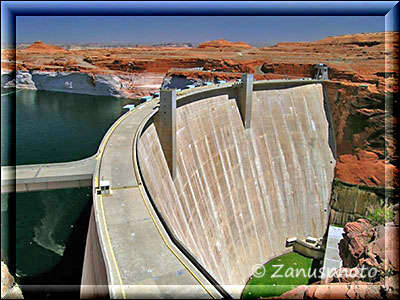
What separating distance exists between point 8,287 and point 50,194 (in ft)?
20.2

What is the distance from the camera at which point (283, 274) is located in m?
18.5

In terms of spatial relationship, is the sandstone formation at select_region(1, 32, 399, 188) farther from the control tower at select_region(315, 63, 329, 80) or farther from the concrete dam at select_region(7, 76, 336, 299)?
the concrete dam at select_region(7, 76, 336, 299)

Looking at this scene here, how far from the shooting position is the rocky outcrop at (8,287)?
1326 cm

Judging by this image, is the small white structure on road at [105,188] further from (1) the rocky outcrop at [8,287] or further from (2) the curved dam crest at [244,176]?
(1) the rocky outcrop at [8,287]

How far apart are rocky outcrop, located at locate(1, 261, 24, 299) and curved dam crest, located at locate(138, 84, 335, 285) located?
6.85m

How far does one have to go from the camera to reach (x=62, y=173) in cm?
1291

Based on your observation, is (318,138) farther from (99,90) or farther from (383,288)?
(99,90)

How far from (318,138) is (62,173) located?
53.2 ft

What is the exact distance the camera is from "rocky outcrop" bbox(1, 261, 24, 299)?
13258 mm

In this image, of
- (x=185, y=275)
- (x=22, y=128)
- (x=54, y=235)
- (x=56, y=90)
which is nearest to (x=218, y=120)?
(x=54, y=235)

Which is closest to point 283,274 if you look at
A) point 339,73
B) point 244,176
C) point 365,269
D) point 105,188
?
point 244,176

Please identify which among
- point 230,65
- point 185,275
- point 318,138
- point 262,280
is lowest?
point 262,280

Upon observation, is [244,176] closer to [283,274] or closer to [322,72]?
[283,274]

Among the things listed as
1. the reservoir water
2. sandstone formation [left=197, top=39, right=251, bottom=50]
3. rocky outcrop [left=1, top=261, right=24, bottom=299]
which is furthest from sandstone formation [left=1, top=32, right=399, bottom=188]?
rocky outcrop [left=1, top=261, right=24, bottom=299]
